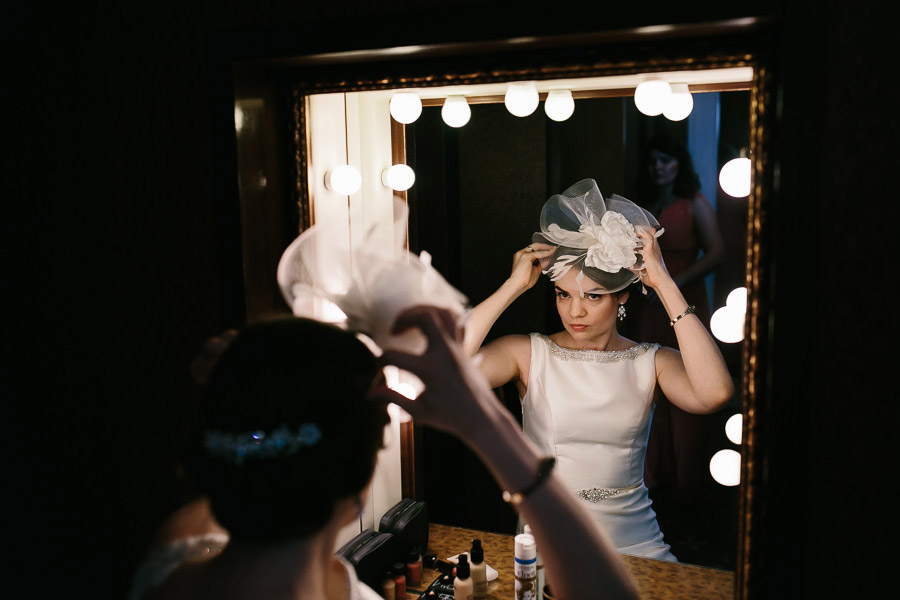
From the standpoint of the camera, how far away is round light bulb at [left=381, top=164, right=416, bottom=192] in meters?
1.24

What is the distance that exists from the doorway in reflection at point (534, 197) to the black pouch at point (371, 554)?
193 millimetres

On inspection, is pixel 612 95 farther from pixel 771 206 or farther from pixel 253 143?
pixel 253 143

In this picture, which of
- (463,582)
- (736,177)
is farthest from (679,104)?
(463,582)

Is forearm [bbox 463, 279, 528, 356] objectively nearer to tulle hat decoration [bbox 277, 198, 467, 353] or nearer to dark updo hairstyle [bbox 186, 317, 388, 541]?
tulle hat decoration [bbox 277, 198, 467, 353]

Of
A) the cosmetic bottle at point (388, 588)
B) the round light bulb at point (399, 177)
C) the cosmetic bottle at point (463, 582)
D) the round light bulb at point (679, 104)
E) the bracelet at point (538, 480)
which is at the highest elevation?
the round light bulb at point (679, 104)

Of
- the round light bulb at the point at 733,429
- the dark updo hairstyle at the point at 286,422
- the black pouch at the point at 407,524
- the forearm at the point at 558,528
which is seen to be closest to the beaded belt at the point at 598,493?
the round light bulb at the point at 733,429

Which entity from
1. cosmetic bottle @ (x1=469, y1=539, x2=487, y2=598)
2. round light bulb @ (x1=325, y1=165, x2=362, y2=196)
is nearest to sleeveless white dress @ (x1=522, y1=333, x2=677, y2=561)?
cosmetic bottle @ (x1=469, y1=539, x2=487, y2=598)

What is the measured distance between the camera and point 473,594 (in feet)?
4.05

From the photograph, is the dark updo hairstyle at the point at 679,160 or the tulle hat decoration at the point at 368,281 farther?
the dark updo hairstyle at the point at 679,160

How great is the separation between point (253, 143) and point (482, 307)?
0.53m

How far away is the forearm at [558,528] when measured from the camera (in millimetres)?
689

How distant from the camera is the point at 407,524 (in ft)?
4.36

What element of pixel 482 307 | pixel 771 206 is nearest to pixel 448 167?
pixel 482 307

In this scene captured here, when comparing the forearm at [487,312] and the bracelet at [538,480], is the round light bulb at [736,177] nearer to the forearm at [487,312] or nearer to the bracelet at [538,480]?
the forearm at [487,312]
